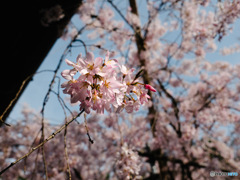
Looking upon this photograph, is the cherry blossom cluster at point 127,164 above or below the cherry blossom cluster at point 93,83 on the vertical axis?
below

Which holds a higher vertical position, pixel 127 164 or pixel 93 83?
pixel 93 83

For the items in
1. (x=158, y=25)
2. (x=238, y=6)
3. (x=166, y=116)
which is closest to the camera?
(x=238, y=6)

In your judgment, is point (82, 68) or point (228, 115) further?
point (228, 115)

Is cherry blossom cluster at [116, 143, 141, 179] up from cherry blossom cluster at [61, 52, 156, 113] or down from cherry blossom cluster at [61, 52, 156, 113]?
down

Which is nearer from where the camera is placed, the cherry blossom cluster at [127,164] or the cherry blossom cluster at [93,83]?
the cherry blossom cluster at [93,83]

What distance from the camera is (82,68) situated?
0.69 metres

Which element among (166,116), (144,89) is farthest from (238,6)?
(166,116)

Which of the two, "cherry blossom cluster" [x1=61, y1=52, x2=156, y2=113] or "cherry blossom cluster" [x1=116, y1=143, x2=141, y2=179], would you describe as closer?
"cherry blossom cluster" [x1=61, y1=52, x2=156, y2=113]

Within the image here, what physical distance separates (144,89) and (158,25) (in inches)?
211

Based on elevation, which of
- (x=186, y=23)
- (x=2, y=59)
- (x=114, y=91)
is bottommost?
(x=114, y=91)

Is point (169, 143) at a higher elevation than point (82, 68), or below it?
higher

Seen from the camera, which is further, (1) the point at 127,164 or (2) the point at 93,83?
(1) the point at 127,164

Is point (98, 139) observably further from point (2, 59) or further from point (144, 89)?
point (144, 89)

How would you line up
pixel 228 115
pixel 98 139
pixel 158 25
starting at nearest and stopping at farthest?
pixel 228 115, pixel 158 25, pixel 98 139
